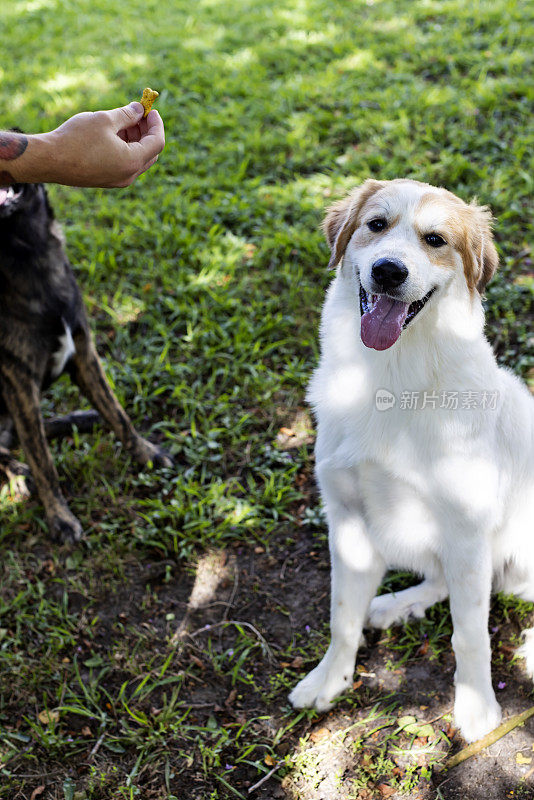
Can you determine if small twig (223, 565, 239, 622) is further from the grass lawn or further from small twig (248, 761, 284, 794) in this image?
small twig (248, 761, 284, 794)

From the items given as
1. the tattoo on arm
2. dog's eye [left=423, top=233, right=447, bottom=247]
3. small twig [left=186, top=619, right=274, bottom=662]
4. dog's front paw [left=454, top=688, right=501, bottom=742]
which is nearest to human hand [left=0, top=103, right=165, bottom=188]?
the tattoo on arm

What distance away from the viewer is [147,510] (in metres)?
3.35

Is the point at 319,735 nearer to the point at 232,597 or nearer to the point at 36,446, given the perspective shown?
the point at 232,597

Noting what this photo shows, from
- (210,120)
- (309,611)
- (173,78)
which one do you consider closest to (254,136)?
(210,120)

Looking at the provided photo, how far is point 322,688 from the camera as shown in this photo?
2.52 meters

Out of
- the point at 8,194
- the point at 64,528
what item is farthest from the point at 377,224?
the point at 64,528

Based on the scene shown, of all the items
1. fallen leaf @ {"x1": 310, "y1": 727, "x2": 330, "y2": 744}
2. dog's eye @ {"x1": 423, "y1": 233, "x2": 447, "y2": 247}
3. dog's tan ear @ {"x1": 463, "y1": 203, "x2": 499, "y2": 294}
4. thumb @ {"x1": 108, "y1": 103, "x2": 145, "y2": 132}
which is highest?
thumb @ {"x1": 108, "y1": 103, "x2": 145, "y2": 132}

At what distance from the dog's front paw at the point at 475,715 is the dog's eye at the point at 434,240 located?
1496 millimetres

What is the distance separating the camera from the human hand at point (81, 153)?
1932 millimetres

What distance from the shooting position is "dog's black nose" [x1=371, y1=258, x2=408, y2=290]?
199 cm

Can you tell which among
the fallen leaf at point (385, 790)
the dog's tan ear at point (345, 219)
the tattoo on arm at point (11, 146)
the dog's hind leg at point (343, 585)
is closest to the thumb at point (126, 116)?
the tattoo on arm at point (11, 146)

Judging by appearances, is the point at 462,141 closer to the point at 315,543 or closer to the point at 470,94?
the point at 470,94

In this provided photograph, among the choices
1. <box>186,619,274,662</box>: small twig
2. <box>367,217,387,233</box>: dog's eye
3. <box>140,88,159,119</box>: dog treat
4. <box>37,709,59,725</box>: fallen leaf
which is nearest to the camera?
<box>140,88,159,119</box>: dog treat

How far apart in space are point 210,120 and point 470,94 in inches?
79.2
